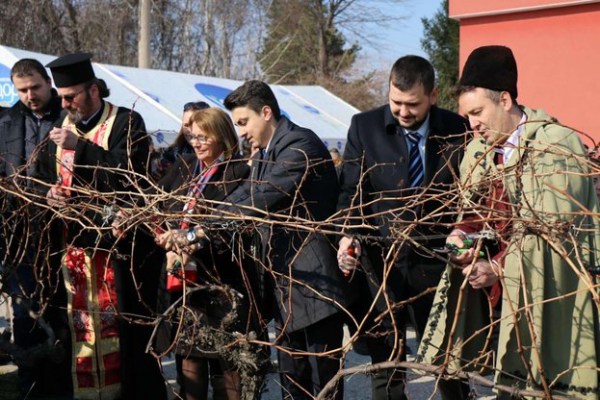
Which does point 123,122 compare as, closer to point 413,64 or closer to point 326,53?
point 413,64

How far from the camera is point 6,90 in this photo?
8609mm

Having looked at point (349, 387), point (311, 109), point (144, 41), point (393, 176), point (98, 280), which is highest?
point (144, 41)

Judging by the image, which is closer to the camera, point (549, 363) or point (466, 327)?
point (549, 363)

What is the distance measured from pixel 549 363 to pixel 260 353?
1.08m

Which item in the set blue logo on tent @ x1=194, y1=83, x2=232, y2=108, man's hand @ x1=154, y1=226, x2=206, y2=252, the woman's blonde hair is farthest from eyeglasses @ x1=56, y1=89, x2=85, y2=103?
blue logo on tent @ x1=194, y1=83, x2=232, y2=108

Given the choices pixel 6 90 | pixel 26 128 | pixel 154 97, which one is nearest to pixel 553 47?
pixel 154 97

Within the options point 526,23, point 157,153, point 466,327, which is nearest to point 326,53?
point 526,23

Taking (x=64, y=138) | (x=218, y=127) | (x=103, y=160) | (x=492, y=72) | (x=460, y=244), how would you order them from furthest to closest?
1. (x=103, y=160)
2. (x=64, y=138)
3. (x=218, y=127)
4. (x=492, y=72)
5. (x=460, y=244)

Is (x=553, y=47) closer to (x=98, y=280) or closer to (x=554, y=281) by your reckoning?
(x=98, y=280)

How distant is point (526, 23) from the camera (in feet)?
49.8

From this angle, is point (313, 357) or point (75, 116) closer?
point (313, 357)

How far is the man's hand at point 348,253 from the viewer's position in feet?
11.5

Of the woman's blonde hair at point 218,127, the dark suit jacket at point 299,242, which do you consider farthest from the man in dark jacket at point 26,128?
the dark suit jacket at point 299,242

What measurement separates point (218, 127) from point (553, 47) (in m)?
12.1
